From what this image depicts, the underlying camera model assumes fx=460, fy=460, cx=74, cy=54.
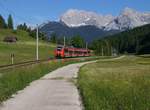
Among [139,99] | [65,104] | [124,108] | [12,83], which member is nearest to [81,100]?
[65,104]

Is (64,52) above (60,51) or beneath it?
beneath

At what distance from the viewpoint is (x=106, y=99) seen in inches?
750

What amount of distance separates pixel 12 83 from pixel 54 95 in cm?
492

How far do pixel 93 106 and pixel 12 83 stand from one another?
36.0 ft

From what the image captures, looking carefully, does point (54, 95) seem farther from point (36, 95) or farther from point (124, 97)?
point (124, 97)

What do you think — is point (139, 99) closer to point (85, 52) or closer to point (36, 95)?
point (36, 95)

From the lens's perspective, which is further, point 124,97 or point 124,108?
point 124,97

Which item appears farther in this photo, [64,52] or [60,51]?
[64,52]

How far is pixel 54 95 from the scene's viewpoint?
74.4ft

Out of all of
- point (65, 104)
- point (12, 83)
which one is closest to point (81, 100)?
point (65, 104)

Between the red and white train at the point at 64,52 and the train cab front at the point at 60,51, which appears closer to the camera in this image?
the train cab front at the point at 60,51

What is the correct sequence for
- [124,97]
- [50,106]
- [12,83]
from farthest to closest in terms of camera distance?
[12,83] → [124,97] → [50,106]

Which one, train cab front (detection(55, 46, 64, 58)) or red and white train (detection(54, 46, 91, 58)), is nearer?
train cab front (detection(55, 46, 64, 58))

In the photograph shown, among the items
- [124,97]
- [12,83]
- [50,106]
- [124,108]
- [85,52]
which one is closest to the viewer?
[124,108]
